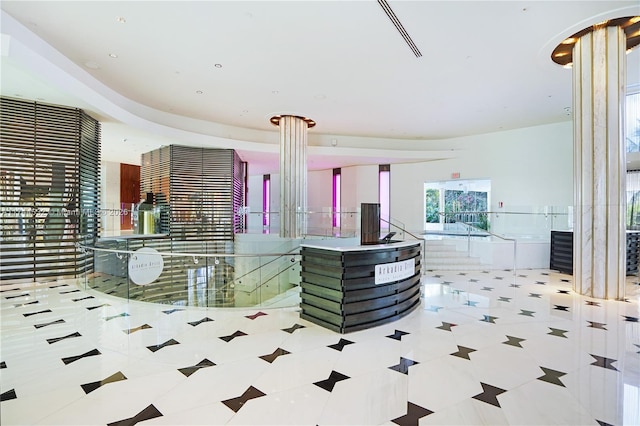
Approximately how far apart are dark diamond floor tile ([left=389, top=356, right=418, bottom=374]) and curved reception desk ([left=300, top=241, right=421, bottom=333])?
2.93 ft

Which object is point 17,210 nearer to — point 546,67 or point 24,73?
point 24,73

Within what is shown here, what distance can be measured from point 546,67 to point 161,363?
8.08 meters

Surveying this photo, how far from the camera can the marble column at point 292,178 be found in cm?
987

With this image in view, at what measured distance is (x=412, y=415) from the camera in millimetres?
2279

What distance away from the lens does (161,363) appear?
3076 mm

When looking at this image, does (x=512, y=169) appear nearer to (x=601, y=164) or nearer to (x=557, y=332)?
(x=601, y=164)

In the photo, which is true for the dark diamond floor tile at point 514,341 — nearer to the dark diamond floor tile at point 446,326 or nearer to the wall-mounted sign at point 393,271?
the dark diamond floor tile at point 446,326

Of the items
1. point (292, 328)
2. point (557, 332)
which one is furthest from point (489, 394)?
point (292, 328)

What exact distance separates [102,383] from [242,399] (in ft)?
3.98

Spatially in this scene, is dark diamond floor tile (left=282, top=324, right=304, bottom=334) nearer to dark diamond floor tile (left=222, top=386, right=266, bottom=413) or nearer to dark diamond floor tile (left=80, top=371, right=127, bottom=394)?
dark diamond floor tile (left=222, top=386, right=266, bottom=413)

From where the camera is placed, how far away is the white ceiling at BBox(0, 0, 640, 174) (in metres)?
4.73

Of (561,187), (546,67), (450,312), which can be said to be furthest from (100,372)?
(561,187)

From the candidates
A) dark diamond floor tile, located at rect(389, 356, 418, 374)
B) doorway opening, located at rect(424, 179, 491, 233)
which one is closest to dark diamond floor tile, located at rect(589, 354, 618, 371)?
dark diamond floor tile, located at rect(389, 356, 418, 374)

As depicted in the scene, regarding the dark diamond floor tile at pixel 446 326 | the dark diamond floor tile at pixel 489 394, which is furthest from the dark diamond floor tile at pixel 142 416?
the dark diamond floor tile at pixel 446 326
